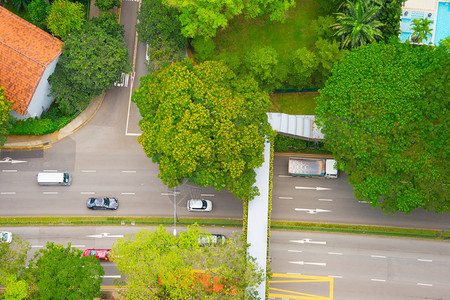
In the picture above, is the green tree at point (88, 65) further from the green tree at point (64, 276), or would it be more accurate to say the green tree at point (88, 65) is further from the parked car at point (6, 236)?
the green tree at point (64, 276)

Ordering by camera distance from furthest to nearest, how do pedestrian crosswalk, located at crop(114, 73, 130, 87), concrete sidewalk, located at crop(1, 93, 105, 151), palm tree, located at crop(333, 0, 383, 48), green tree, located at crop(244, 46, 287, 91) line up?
pedestrian crosswalk, located at crop(114, 73, 130, 87)
concrete sidewalk, located at crop(1, 93, 105, 151)
green tree, located at crop(244, 46, 287, 91)
palm tree, located at crop(333, 0, 383, 48)

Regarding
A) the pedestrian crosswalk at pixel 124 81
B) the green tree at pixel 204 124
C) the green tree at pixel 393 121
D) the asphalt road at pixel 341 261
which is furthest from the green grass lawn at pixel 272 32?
the asphalt road at pixel 341 261

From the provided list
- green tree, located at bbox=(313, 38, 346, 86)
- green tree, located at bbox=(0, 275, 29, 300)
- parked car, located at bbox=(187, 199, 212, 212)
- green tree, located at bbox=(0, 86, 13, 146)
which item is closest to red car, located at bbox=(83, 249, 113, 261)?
green tree, located at bbox=(0, 275, 29, 300)

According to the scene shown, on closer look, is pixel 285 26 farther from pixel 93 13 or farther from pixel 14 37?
pixel 14 37

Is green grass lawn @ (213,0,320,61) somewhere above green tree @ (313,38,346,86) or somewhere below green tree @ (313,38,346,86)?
above

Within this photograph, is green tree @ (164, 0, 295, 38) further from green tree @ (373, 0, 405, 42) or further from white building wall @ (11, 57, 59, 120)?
white building wall @ (11, 57, 59, 120)

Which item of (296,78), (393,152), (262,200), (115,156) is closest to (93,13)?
(115,156)
